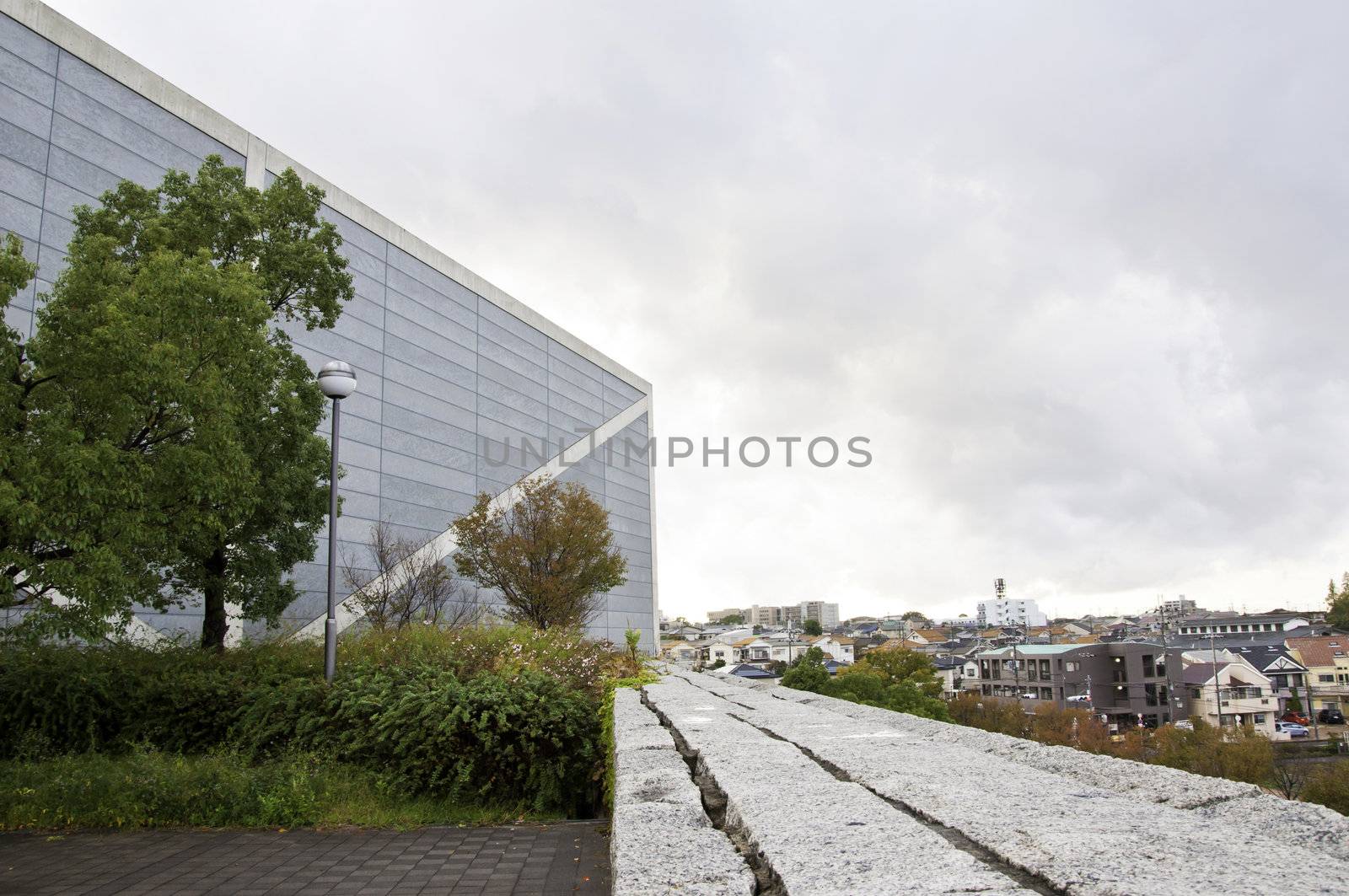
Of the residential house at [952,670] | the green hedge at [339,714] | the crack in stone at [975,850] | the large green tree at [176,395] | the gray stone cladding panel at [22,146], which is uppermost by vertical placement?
the gray stone cladding panel at [22,146]

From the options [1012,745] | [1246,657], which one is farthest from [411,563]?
[1246,657]

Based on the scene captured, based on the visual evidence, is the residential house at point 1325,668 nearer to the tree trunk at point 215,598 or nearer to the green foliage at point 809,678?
the green foliage at point 809,678

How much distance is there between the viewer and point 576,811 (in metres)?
8.95

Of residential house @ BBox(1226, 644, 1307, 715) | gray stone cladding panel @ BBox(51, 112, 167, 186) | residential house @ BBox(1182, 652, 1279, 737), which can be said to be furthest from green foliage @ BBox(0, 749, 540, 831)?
residential house @ BBox(1226, 644, 1307, 715)

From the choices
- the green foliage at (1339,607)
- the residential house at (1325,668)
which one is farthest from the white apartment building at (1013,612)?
the residential house at (1325,668)

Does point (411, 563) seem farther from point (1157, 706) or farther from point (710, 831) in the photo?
point (1157, 706)

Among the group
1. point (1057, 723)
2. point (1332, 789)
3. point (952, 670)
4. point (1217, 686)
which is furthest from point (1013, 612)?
point (1332, 789)

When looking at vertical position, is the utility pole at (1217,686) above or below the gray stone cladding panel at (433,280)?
below

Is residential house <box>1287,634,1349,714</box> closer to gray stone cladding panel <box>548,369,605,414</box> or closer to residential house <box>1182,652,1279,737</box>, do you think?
residential house <box>1182,652,1279,737</box>

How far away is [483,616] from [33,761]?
76.4 ft

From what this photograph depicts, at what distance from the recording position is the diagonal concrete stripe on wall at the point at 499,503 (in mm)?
27594

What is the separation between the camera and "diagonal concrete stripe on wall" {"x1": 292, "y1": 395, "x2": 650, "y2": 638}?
2759 centimetres

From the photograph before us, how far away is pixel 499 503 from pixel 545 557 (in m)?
11.8

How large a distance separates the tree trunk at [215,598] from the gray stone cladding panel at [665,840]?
11.9m
